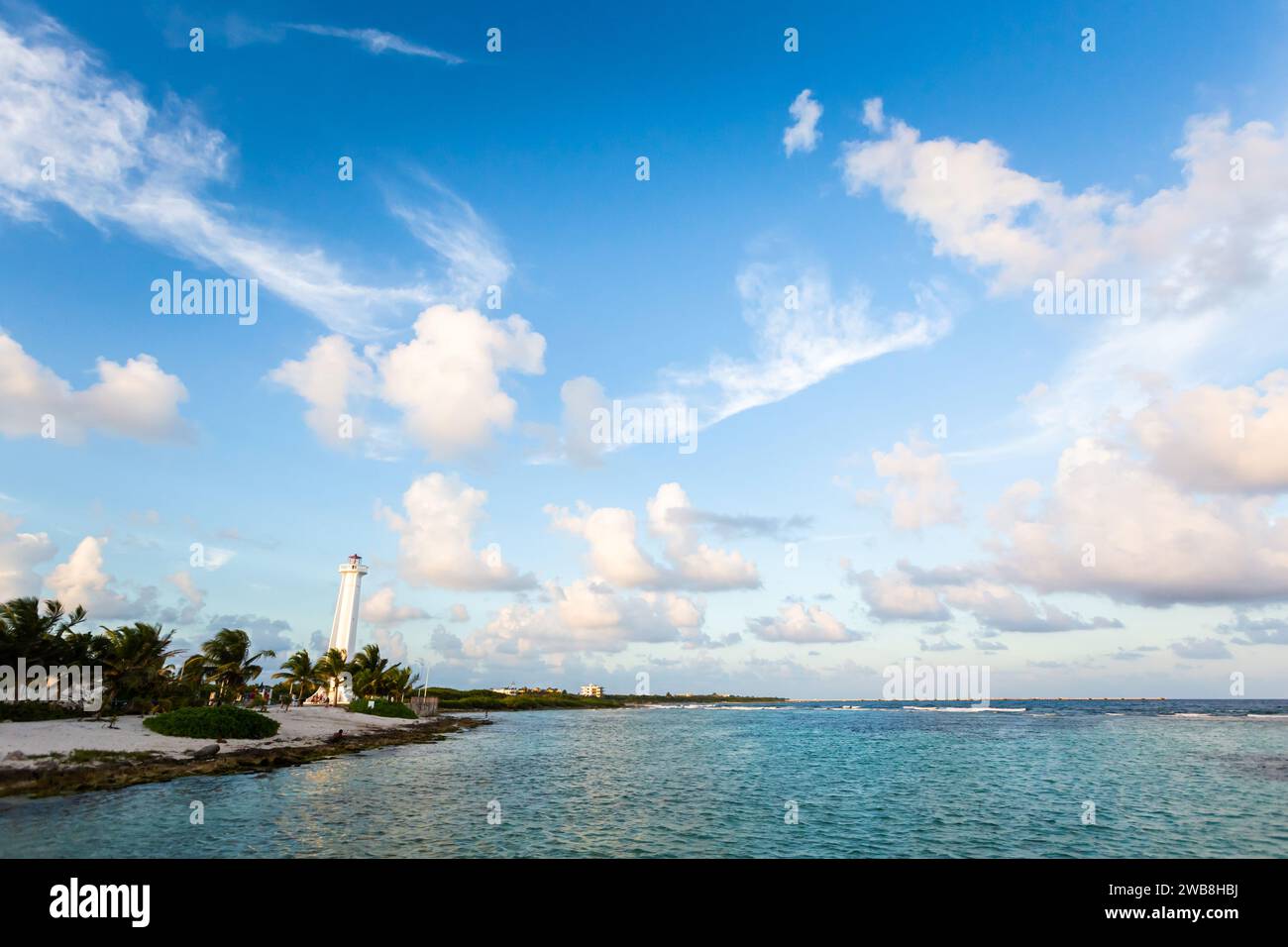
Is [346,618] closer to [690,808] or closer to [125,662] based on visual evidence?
A: [125,662]

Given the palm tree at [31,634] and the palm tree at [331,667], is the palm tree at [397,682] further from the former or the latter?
the palm tree at [31,634]

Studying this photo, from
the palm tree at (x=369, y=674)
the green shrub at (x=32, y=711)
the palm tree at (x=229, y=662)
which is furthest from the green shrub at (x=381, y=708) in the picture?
the green shrub at (x=32, y=711)

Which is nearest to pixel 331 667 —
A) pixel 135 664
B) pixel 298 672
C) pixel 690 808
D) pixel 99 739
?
pixel 298 672

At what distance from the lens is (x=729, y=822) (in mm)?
32938

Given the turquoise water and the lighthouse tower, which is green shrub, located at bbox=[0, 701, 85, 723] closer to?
the turquoise water

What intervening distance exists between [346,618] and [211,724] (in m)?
53.8

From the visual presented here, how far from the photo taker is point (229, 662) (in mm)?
75562

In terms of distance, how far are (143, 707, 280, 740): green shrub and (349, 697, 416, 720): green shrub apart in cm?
4072

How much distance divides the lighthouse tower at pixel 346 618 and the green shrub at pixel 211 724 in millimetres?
46127

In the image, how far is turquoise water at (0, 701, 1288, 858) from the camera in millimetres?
27234

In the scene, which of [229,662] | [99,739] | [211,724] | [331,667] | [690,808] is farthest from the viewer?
[331,667]

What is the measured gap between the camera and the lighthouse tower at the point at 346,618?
350ft

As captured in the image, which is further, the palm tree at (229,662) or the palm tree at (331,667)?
the palm tree at (331,667)
